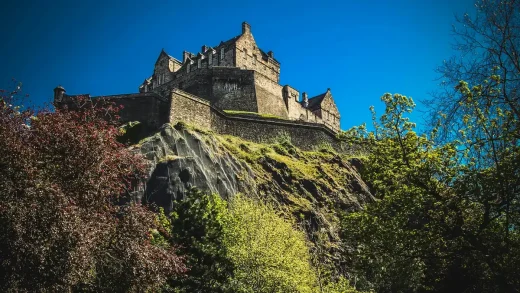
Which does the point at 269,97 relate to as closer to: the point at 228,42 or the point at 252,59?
the point at 252,59

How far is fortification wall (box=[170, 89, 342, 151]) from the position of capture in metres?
39.3

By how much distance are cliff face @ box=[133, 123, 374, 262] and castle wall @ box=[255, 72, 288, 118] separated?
9515mm

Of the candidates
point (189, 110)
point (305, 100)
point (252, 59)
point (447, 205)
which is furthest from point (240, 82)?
point (447, 205)

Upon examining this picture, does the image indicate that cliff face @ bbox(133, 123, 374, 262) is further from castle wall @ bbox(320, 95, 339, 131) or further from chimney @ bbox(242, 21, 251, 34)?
chimney @ bbox(242, 21, 251, 34)

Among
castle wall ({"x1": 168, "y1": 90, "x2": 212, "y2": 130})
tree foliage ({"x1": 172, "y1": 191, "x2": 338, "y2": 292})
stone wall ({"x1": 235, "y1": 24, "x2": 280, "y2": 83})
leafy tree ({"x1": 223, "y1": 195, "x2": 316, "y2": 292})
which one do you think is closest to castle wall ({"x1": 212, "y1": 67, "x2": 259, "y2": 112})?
stone wall ({"x1": 235, "y1": 24, "x2": 280, "y2": 83})

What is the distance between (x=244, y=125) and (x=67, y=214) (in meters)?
31.1

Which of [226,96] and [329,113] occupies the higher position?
[329,113]

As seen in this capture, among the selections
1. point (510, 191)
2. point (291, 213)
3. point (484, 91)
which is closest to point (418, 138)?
point (510, 191)

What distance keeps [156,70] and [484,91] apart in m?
60.2

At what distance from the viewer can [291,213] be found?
3484 centimetres

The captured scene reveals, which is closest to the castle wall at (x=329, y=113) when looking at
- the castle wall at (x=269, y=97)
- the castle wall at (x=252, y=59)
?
the castle wall at (x=252, y=59)

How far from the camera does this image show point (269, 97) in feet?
182

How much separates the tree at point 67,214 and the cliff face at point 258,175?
12.8 metres

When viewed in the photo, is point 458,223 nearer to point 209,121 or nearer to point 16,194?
point 16,194
